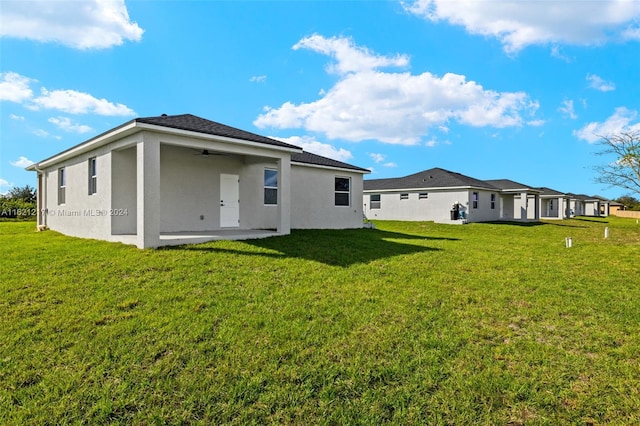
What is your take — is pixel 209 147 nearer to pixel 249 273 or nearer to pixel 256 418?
pixel 249 273

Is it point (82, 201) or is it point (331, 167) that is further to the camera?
point (331, 167)

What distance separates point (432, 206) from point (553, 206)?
952 inches

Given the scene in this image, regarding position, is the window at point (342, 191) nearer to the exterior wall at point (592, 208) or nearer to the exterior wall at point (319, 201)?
the exterior wall at point (319, 201)

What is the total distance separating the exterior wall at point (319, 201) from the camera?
50.8 feet

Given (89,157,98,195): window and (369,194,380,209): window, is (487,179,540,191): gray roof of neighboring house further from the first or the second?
(89,157,98,195): window

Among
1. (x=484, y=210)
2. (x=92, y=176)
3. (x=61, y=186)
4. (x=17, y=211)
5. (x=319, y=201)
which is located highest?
(x=92, y=176)

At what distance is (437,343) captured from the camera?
4.31 metres

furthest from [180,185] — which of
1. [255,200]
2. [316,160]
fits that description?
[316,160]

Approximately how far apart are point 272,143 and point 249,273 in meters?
5.19

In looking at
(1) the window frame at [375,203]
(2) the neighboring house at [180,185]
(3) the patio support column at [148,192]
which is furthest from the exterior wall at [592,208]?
(3) the patio support column at [148,192]

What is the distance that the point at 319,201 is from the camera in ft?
53.3

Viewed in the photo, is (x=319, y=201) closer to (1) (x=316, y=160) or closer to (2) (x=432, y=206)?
(1) (x=316, y=160)

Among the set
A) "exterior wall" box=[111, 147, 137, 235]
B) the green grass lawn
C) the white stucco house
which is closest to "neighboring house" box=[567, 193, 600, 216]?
the white stucco house

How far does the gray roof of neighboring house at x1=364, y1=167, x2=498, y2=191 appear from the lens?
26.4 meters
